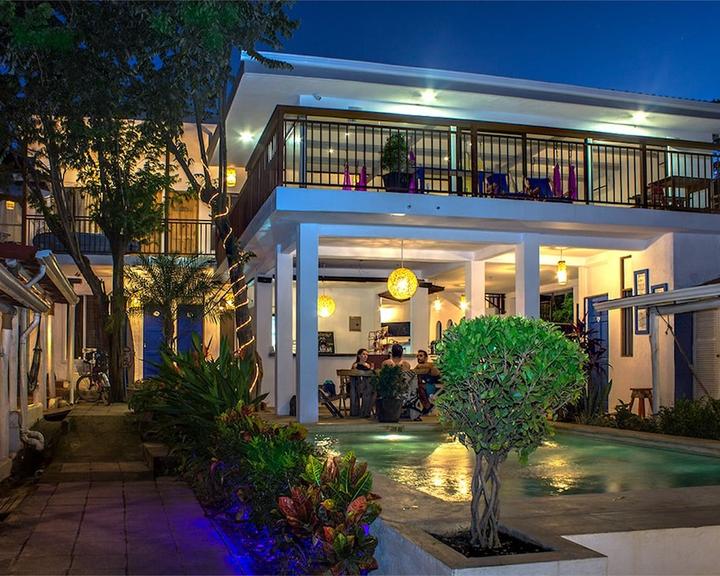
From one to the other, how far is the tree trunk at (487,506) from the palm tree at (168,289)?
1105cm

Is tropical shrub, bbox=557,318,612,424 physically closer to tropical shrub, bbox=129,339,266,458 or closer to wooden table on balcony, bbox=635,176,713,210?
wooden table on balcony, bbox=635,176,713,210

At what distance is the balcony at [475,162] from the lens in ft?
39.6

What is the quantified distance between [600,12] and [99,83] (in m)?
18.5

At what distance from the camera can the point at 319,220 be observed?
482 inches

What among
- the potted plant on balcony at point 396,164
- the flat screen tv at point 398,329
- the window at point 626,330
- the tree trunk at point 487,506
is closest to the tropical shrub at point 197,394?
the tree trunk at point 487,506

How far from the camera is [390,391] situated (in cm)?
1252

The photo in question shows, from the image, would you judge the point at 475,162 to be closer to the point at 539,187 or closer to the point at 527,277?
the point at 539,187

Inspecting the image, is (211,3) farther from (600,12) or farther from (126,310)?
(600,12)

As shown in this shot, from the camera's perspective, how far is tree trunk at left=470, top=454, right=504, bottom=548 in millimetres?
3838

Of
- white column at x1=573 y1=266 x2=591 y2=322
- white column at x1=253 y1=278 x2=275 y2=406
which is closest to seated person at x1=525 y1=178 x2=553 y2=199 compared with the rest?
white column at x1=573 y1=266 x2=591 y2=322

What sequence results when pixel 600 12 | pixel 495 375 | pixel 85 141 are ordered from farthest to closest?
1. pixel 600 12
2. pixel 85 141
3. pixel 495 375

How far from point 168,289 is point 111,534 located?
29.7 ft

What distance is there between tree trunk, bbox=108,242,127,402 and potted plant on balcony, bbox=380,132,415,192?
5.55 meters

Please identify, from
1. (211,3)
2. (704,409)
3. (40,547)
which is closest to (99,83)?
(211,3)
